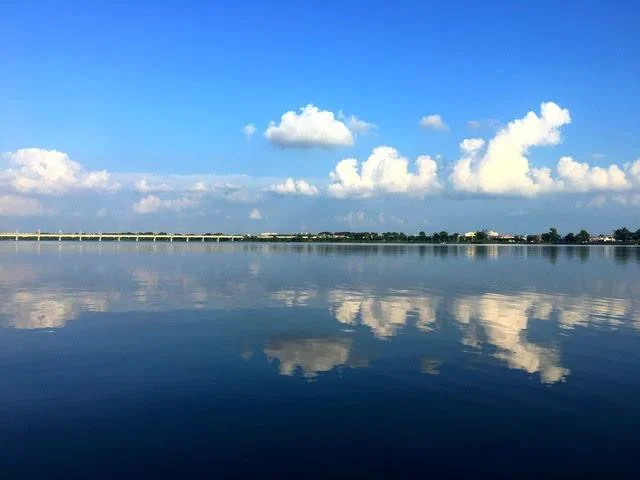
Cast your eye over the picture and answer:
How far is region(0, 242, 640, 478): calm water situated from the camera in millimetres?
10602

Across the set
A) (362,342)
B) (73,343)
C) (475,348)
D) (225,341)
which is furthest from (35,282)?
(475,348)

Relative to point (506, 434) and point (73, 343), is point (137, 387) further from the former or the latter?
point (506, 434)

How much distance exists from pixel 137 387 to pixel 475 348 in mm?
12006

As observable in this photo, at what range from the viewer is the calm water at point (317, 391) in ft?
34.8

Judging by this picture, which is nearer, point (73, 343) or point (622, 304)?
point (73, 343)

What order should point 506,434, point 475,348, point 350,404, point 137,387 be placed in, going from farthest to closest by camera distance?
point 475,348 < point 137,387 < point 350,404 < point 506,434

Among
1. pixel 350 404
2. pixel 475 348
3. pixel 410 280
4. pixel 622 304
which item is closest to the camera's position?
pixel 350 404

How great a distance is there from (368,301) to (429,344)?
13.9m

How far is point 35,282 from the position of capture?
47.2 meters

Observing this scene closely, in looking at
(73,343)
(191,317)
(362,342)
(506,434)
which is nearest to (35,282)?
(191,317)

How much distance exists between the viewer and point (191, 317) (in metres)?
27.8

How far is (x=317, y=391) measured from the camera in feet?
48.2

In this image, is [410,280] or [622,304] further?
[410,280]

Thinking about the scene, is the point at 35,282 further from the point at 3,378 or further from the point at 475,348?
the point at 475,348
